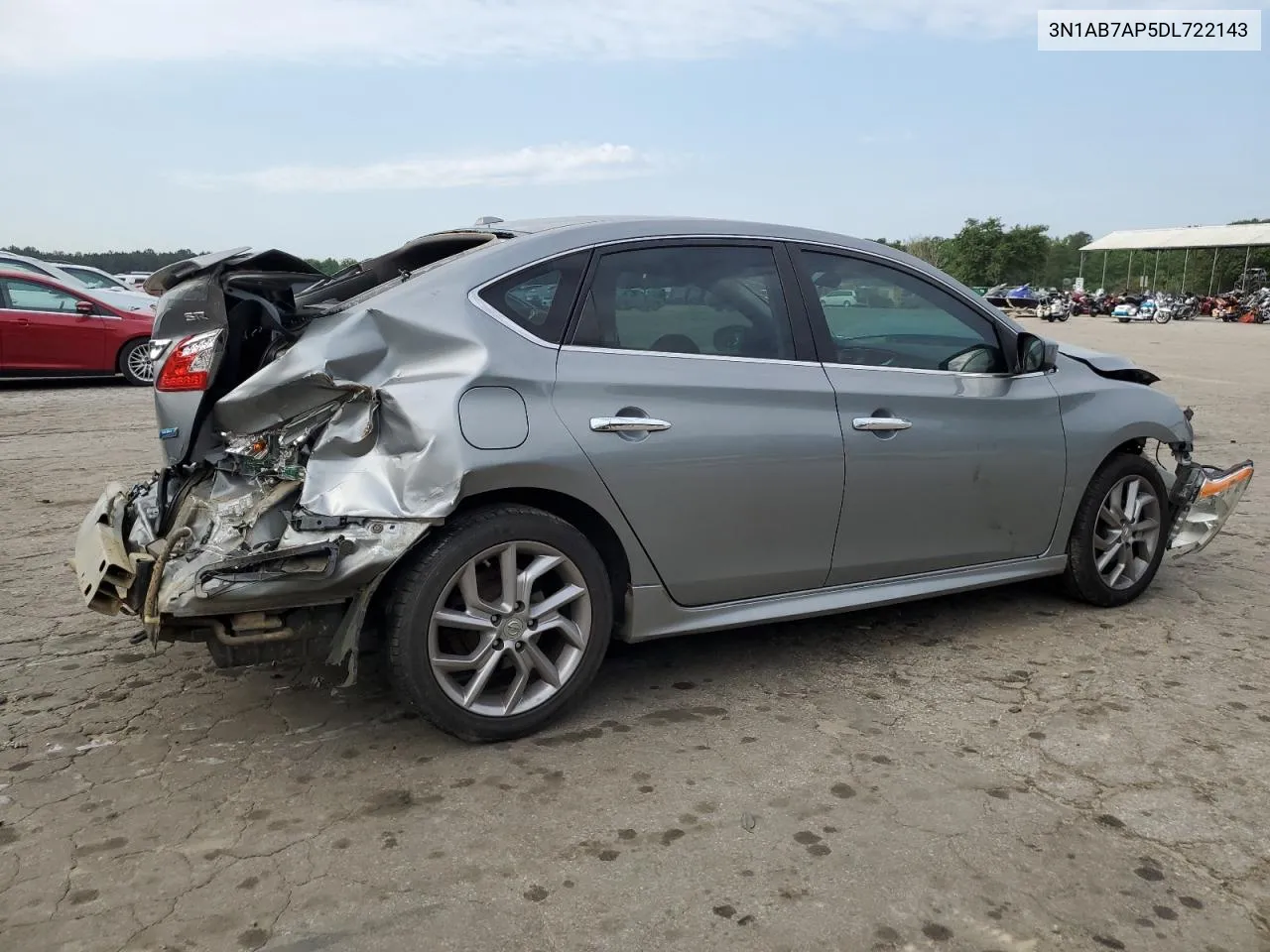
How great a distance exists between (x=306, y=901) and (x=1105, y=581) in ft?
12.1

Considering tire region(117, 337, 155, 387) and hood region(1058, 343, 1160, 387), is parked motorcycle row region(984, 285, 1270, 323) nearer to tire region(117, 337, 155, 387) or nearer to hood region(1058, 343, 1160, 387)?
tire region(117, 337, 155, 387)

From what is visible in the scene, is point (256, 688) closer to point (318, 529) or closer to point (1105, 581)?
point (318, 529)

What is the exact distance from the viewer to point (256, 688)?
379 centimetres

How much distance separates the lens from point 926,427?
4.02 meters

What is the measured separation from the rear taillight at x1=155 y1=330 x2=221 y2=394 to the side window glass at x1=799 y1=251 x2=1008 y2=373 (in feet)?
7.03

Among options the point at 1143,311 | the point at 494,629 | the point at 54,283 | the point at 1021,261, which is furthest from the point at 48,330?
the point at 1021,261

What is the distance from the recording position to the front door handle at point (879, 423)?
3.86 metres

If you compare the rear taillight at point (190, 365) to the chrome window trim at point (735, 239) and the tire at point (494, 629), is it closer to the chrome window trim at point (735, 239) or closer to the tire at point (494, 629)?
the chrome window trim at point (735, 239)

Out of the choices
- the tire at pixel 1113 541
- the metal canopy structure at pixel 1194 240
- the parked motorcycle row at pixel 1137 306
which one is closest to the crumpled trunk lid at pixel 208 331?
the tire at pixel 1113 541

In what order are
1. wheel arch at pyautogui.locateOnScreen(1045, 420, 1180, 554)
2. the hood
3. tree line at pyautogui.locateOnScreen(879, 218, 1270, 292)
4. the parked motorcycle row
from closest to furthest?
wheel arch at pyautogui.locateOnScreen(1045, 420, 1180, 554) → the hood → the parked motorcycle row → tree line at pyautogui.locateOnScreen(879, 218, 1270, 292)

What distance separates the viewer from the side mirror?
14.2 feet

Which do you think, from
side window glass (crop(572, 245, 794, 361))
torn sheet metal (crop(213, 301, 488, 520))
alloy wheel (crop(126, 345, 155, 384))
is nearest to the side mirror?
side window glass (crop(572, 245, 794, 361))

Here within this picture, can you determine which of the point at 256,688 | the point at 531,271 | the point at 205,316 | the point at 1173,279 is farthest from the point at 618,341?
the point at 1173,279

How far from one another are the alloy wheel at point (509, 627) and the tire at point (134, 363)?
38.4 ft
